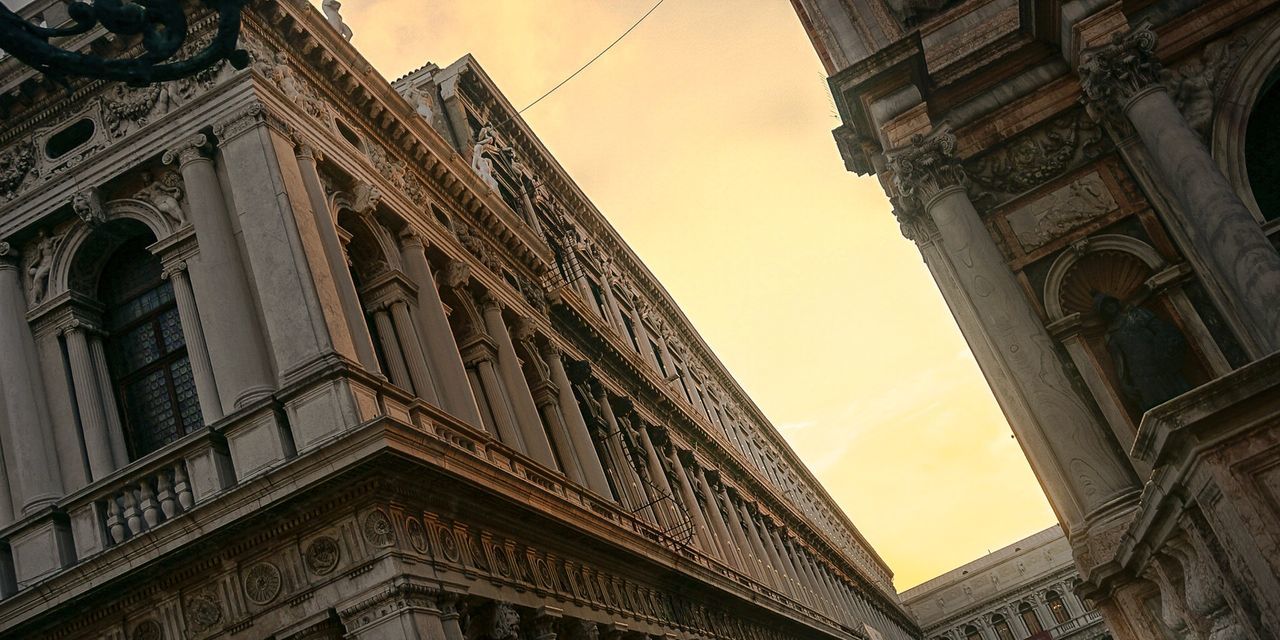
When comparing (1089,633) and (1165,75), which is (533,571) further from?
(1089,633)

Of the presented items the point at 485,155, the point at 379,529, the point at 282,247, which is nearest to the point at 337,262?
the point at 282,247

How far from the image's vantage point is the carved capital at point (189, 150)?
14.7m

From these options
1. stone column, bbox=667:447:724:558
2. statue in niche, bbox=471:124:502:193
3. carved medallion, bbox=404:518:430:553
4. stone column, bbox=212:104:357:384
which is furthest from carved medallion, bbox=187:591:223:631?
stone column, bbox=667:447:724:558

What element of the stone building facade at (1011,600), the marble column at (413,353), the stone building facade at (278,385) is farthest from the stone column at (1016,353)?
the stone building facade at (1011,600)

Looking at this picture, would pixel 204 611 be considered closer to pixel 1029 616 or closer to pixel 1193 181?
pixel 1193 181

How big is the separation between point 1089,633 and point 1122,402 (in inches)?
2943

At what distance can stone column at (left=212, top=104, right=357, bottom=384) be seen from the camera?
13.2 metres

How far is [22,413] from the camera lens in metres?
14.3

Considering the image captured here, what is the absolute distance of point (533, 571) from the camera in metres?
15.1

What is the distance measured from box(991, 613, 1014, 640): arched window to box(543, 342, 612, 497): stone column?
253 feet

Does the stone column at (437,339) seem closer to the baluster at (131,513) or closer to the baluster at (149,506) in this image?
the baluster at (149,506)

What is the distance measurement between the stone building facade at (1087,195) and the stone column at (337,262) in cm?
941

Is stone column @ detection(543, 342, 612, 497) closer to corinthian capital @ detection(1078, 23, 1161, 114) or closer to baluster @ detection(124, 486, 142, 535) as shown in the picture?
baluster @ detection(124, 486, 142, 535)

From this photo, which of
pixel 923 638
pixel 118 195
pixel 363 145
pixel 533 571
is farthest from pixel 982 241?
pixel 923 638
